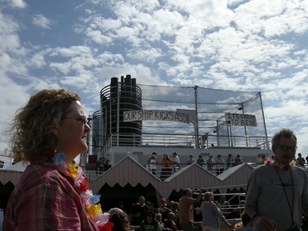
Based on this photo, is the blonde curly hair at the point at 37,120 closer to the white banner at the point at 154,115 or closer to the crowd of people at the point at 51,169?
the crowd of people at the point at 51,169

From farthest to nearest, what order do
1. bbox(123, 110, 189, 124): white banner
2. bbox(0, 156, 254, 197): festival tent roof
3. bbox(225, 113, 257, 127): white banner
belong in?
bbox(225, 113, 257, 127): white banner → bbox(123, 110, 189, 124): white banner → bbox(0, 156, 254, 197): festival tent roof

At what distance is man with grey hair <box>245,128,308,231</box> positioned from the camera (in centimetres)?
296

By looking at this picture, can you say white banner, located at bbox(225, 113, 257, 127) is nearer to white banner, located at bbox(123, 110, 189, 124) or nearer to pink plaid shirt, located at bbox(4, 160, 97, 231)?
white banner, located at bbox(123, 110, 189, 124)

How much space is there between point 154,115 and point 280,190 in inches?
764

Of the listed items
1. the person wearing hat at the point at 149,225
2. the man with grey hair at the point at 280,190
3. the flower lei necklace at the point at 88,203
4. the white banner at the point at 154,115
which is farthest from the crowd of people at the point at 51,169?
the white banner at the point at 154,115

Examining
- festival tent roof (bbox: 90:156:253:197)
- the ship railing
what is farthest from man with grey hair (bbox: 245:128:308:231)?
the ship railing

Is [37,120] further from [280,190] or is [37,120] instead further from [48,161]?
[280,190]

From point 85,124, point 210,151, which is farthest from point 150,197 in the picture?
point 85,124

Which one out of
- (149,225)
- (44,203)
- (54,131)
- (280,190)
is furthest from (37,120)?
(149,225)

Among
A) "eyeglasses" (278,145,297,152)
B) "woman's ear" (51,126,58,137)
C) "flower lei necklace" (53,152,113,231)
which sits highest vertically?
"eyeglasses" (278,145,297,152)

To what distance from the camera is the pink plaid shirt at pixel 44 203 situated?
120 centimetres

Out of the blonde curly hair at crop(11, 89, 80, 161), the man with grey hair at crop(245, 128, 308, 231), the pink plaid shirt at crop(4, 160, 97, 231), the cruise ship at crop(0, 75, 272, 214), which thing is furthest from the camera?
the cruise ship at crop(0, 75, 272, 214)

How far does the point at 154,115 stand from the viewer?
881 inches

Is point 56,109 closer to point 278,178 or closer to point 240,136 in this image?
point 278,178
